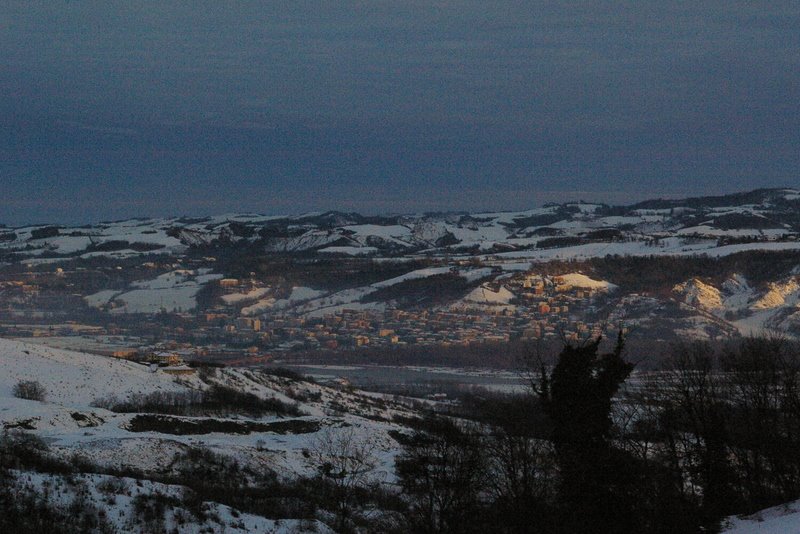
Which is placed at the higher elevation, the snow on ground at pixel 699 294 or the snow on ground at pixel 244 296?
the snow on ground at pixel 244 296

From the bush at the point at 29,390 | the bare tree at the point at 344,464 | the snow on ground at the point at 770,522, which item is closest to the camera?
the snow on ground at the point at 770,522

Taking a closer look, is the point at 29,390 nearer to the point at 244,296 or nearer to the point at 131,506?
the point at 131,506

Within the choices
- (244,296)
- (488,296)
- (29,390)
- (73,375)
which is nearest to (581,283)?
(488,296)

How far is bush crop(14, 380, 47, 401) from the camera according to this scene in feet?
175

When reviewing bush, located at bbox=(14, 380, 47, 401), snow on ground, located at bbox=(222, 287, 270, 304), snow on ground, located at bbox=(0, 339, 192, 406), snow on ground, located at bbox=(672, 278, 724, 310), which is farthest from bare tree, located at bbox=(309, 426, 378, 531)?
snow on ground, located at bbox=(222, 287, 270, 304)

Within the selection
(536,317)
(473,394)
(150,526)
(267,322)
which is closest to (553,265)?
(536,317)

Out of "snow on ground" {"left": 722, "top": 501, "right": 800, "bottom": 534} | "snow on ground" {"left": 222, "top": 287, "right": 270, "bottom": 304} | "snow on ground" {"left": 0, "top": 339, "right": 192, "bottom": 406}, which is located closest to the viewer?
"snow on ground" {"left": 722, "top": 501, "right": 800, "bottom": 534}

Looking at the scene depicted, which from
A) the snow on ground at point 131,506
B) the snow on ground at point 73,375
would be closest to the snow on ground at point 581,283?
the snow on ground at point 73,375

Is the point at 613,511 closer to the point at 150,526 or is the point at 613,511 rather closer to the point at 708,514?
the point at 708,514

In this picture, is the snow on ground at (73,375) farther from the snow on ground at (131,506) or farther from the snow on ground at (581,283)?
the snow on ground at (581,283)

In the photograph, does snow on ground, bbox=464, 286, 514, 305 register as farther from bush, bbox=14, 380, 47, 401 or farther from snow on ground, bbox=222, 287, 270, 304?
bush, bbox=14, 380, 47, 401

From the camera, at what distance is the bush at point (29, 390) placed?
53.4 metres

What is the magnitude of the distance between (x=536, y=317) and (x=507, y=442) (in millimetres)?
121837

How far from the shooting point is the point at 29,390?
5431cm
